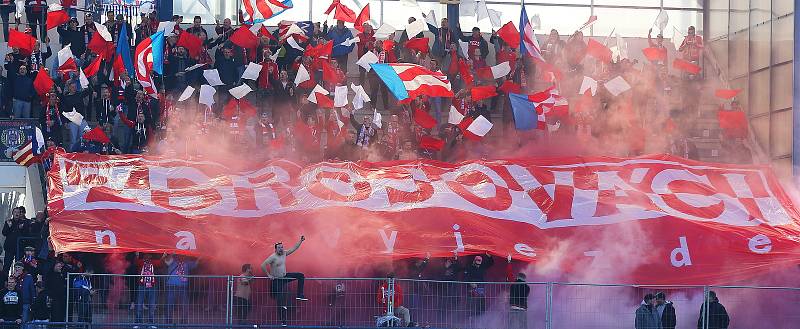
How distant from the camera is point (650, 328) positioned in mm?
21266

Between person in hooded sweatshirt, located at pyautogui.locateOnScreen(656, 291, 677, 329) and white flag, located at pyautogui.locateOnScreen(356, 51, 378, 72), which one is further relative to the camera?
white flag, located at pyautogui.locateOnScreen(356, 51, 378, 72)

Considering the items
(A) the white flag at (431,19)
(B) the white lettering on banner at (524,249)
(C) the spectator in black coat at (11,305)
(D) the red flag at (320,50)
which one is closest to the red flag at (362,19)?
Answer: (D) the red flag at (320,50)

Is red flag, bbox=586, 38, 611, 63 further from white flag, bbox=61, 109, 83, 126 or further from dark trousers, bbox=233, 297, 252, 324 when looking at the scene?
dark trousers, bbox=233, 297, 252, 324

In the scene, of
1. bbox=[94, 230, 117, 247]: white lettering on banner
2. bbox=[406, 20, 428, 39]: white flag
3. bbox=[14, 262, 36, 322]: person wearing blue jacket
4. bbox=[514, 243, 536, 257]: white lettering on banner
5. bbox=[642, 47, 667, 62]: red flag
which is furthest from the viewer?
bbox=[642, 47, 667, 62]: red flag

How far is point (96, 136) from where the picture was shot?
25.7 m

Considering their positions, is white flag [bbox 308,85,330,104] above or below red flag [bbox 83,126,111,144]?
above

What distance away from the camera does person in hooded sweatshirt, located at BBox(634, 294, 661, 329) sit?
2130 cm

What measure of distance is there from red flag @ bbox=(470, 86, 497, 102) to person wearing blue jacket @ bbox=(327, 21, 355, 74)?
2598 millimetres

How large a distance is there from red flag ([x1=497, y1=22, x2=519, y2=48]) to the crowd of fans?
20 cm

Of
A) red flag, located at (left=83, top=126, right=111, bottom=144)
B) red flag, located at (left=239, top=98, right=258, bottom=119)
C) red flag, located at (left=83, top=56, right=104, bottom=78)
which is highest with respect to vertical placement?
red flag, located at (left=83, top=56, right=104, bottom=78)

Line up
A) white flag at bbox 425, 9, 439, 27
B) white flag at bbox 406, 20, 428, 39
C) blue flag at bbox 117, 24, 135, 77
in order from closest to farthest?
blue flag at bbox 117, 24, 135, 77 → white flag at bbox 406, 20, 428, 39 → white flag at bbox 425, 9, 439, 27

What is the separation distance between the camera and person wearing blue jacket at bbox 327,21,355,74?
96.1 feet

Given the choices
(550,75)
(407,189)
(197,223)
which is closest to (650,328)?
(407,189)

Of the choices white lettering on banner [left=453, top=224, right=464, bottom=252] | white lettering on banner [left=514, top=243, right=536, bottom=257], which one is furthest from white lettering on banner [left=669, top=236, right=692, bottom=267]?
white lettering on banner [left=453, top=224, right=464, bottom=252]
